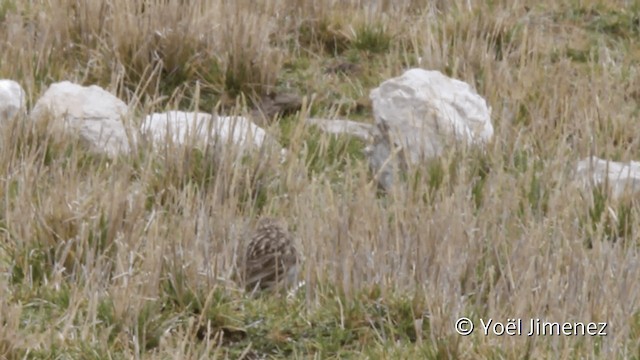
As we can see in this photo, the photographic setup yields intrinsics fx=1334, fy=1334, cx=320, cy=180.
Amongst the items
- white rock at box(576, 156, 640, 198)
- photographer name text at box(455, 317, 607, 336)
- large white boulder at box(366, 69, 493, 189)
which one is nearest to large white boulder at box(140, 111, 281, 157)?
large white boulder at box(366, 69, 493, 189)

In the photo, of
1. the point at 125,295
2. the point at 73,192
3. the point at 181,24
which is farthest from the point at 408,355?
the point at 181,24

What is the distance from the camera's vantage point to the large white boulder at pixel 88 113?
5875 mm

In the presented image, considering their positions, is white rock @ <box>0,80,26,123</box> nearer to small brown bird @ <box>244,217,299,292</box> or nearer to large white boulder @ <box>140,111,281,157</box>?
large white boulder @ <box>140,111,281,157</box>

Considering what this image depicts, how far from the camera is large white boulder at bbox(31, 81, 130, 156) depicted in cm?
588

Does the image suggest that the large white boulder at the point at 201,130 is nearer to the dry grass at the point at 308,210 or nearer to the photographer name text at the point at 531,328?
the dry grass at the point at 308,210

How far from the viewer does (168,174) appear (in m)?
5.55

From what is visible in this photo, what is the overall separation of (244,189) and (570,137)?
5.93 ft

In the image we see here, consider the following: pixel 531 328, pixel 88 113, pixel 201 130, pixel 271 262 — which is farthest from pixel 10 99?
pixel 531 328

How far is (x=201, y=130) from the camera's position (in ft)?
19.4

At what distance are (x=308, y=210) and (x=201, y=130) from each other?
1.17m

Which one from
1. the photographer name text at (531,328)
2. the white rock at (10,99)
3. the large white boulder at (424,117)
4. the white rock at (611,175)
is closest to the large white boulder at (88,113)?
the white rock at (10,99)

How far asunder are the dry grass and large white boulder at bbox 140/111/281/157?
0.09 m

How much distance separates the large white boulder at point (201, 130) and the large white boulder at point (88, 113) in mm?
137

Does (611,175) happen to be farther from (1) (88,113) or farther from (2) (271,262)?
(1) (88,113)
